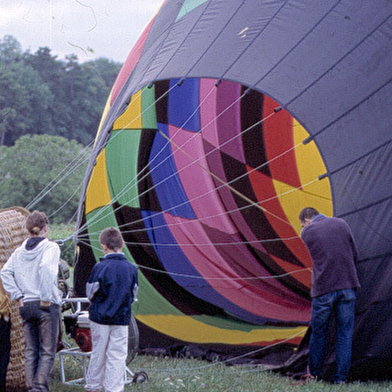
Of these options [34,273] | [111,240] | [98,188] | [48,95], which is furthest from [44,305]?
[48,95]

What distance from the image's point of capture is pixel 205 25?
536cm

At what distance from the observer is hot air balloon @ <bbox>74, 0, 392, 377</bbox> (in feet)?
16.2

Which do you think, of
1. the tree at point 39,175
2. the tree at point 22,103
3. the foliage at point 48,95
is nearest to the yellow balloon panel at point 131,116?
the tree at point 39,175

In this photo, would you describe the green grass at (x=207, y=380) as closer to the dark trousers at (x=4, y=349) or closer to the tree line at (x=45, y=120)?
the dark trousers at (x=4, y=349)

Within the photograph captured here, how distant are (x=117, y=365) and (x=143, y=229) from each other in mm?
2742

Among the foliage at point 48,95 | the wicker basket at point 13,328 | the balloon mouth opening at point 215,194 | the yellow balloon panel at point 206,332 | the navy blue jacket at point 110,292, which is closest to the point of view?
the navy blue jacket at point 110,292

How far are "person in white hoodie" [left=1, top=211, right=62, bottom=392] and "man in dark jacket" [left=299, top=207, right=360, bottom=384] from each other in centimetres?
163

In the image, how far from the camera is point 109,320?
410 centimetres

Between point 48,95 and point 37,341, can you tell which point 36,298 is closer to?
point 37,341

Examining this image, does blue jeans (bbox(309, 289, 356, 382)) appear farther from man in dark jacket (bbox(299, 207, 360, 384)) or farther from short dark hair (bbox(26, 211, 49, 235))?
short dark hair (bbox(26, 211, 49, 235))

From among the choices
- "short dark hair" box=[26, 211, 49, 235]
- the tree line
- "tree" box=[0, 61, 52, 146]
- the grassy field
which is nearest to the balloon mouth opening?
the grassy field

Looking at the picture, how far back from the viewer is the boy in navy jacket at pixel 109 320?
411 cm

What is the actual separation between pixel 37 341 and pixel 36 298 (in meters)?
0.26

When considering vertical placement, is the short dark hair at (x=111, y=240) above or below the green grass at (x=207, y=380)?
above
